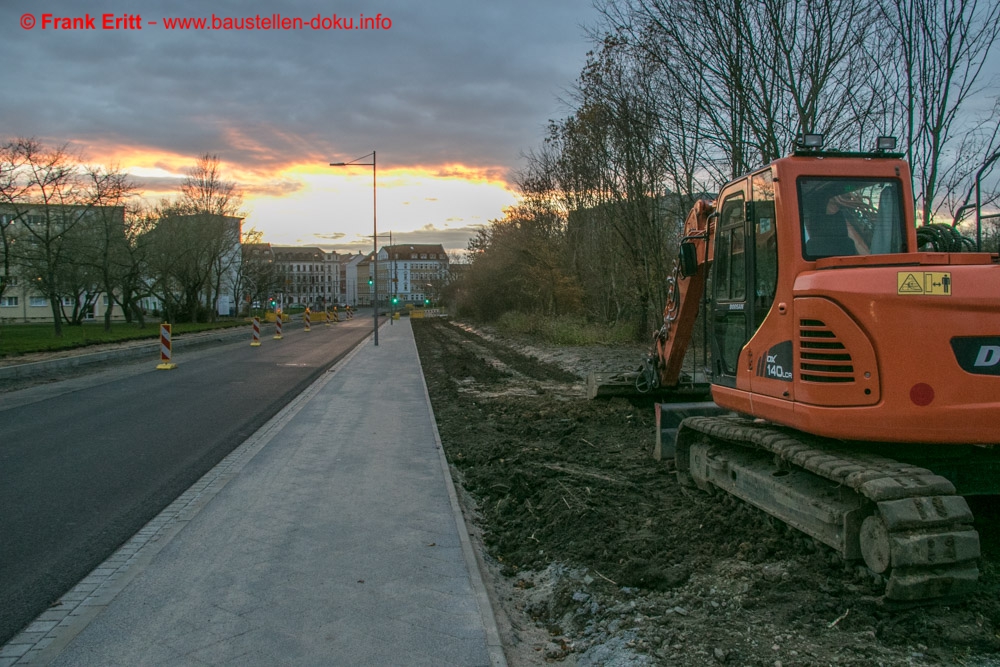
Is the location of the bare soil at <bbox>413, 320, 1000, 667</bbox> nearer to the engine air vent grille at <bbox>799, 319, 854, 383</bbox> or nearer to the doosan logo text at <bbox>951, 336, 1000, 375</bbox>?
the engine air vent grille at <bbox>799, 319, 854, 383</bbox>

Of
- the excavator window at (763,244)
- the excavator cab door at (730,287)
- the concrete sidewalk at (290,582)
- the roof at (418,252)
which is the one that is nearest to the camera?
the concrete sidewalk at (290,582)

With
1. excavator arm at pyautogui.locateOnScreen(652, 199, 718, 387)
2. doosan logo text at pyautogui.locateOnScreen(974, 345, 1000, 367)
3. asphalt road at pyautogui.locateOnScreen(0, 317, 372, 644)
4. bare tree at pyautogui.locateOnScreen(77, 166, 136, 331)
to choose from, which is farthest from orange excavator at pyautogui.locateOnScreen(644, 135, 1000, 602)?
bare tree at pyautogui.locateOnScreen(77, 166, 136, 331)

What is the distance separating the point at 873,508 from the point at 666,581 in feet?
4.51

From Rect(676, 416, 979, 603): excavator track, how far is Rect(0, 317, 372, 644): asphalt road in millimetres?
4872

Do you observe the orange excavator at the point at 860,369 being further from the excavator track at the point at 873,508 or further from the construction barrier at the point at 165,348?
the construction barrier at the point at 165,348

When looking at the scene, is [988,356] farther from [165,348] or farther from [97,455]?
[165,348]

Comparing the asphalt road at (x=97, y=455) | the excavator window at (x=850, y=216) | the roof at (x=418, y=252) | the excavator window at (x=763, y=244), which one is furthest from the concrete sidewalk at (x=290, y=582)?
the roof at (x=418, y=252)

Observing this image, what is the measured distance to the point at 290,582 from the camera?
4781 millimetres

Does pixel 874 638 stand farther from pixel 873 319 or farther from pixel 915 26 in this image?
pixel 915 26

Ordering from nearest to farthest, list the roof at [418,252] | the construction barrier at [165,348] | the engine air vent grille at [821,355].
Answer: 1. the engine air vent grille at [821,355]
2. the construction barrier at [165,348]
3. the roof at [418,252]

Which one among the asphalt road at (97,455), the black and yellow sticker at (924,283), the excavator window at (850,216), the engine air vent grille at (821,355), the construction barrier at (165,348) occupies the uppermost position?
the excavator window at (850,216)

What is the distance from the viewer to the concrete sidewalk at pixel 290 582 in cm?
387

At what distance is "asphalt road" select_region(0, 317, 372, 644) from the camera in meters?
5.23

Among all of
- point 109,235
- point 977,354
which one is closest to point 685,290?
point 977,354
